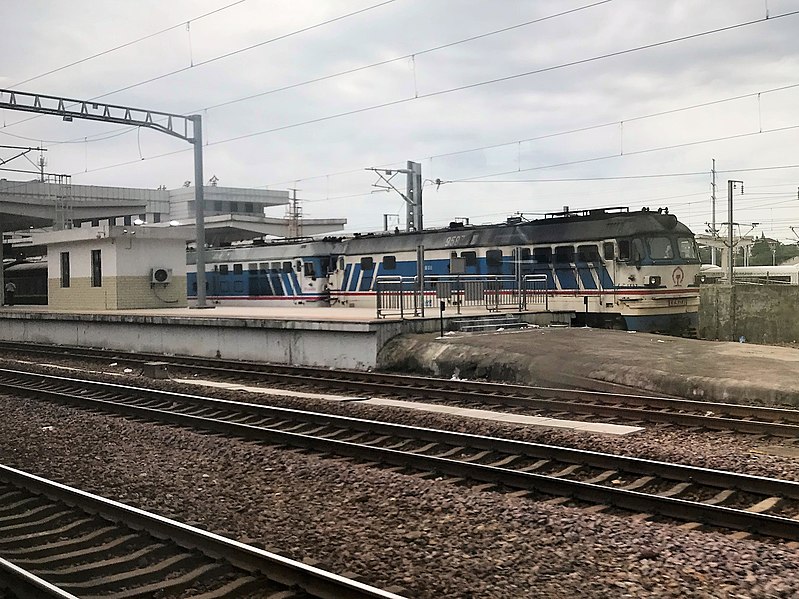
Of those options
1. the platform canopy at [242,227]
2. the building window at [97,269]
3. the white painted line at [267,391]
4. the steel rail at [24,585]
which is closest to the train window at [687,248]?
the white painted line at [267,391]

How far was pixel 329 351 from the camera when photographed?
64.1ft

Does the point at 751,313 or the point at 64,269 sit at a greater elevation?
the point at 64,269

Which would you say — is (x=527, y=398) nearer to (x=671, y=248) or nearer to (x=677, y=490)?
(x=677, y=490)

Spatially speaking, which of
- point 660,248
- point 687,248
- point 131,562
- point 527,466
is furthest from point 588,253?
point 131,562

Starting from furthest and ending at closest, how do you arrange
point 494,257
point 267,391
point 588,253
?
point 494,257, point 588,253, point 267,391

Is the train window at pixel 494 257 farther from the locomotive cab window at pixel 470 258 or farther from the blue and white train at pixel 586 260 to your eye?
the locomotive cab window at pixel 470 258

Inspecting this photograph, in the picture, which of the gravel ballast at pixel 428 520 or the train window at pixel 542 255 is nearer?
the gravel ballast at pixel 428 520

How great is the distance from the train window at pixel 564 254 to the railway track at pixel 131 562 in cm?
1777

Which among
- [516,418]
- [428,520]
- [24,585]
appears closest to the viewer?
[24,585]

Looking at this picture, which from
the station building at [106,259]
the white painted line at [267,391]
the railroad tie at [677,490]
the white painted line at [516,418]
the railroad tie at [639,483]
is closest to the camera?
the railroad tie at [677,490]

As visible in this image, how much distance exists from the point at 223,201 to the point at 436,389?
237 feet

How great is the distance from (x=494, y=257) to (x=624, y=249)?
462 centimetres

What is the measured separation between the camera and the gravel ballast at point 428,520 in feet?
18.4

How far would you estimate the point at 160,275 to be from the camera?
31906mm
